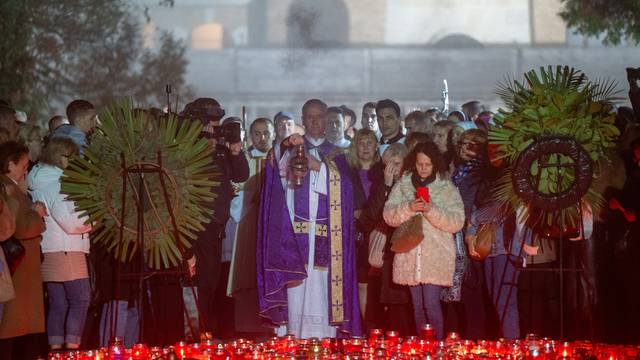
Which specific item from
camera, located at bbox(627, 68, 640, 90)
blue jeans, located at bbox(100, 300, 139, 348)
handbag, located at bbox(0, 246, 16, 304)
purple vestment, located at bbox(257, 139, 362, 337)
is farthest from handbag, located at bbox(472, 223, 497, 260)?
handbag, located at bbox(0, 246, 16, 304)

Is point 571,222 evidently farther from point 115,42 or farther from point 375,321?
point 115,42

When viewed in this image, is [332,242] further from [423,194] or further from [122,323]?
[122,323]

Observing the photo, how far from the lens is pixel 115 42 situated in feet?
101

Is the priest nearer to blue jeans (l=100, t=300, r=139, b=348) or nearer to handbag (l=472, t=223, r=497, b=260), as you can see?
blue jeans (l=100, t=300, r=139, b=348)

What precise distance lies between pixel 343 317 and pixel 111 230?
295cm

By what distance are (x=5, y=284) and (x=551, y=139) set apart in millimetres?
4708

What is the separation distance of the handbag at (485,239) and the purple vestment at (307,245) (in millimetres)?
1341

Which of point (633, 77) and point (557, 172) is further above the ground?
point (633, 77)

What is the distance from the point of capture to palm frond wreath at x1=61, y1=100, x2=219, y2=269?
10695 mm

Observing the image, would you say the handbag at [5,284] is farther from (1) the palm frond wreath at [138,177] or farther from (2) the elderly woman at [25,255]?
(1) the palm frond wreath at [138,177]

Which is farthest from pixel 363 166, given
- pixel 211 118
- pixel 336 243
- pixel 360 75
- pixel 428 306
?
pixel 360 75

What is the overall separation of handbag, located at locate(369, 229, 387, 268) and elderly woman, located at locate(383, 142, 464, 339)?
783mm

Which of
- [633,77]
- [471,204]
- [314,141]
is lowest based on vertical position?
[471,204]

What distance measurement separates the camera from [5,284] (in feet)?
33.3
